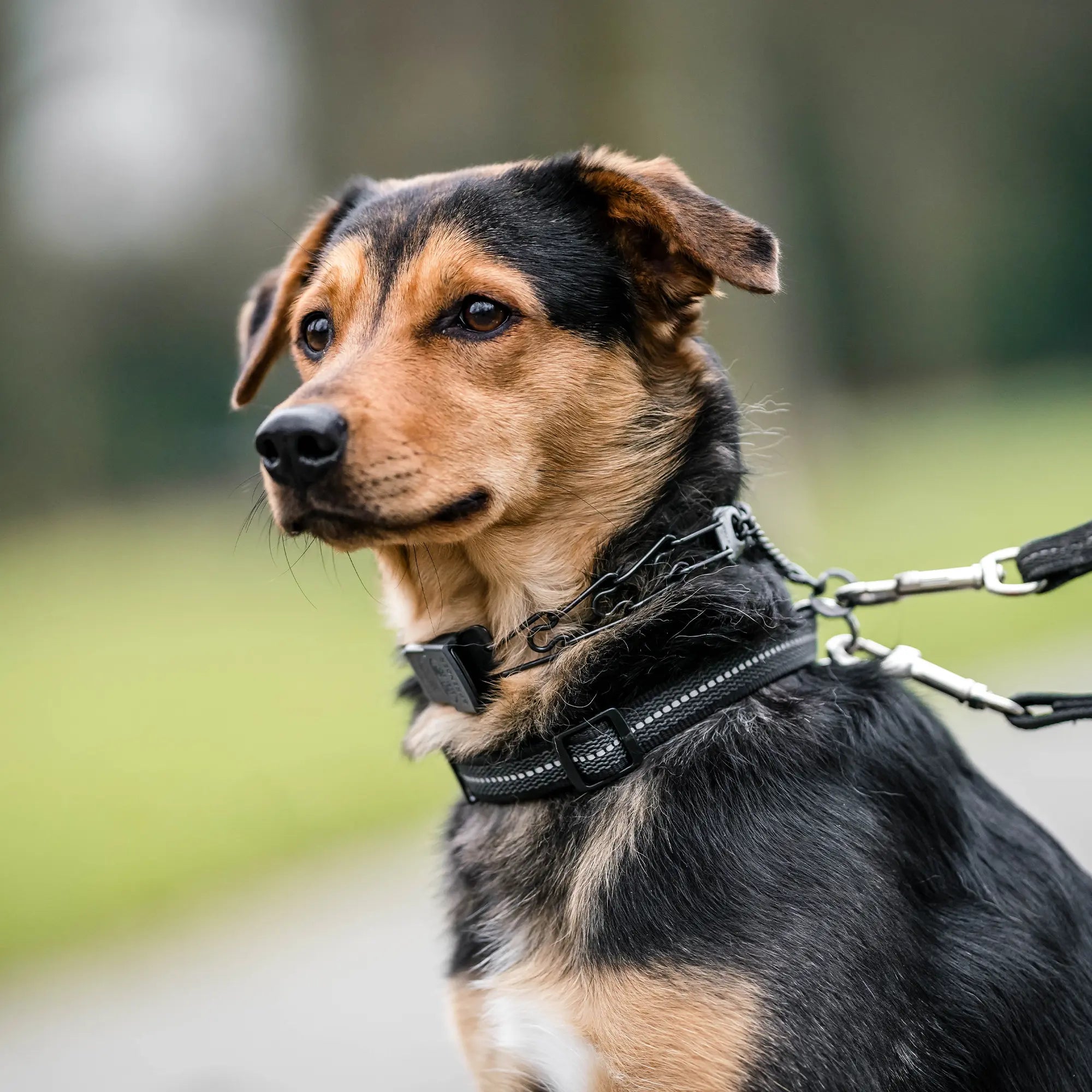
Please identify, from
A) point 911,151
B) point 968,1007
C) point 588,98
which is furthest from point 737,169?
point 911,151

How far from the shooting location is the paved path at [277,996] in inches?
152

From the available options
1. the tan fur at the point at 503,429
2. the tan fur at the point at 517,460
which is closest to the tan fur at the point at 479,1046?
the tan fur at the point at 517,460

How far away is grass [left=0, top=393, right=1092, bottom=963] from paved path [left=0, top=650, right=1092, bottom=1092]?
0.39m

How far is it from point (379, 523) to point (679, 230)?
2.81 feet

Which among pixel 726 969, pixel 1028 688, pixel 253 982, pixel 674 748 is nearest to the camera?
pixel 726 969

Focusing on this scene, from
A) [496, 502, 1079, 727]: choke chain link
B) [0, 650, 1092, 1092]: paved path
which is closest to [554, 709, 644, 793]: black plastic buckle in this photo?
[496, 502, 1079, 727]: choke chain link

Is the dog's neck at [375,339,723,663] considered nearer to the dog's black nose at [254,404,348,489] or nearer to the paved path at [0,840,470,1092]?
the dog's black nose at [254,404,348,489]

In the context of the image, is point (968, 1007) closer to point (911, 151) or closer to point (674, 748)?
point (674, 748)

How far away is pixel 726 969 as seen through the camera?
2037 millimetres

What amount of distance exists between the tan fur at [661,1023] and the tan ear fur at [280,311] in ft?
5.75

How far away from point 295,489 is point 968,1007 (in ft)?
5.09

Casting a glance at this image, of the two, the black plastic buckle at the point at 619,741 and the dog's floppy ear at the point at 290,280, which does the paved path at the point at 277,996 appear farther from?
the dog's floppy ear at the point at 290,280

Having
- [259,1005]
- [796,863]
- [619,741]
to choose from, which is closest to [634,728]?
[619,741]

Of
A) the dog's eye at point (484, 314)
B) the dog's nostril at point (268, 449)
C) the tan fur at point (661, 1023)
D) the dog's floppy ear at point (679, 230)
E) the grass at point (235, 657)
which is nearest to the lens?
the tan fur at point (661, 1023)
